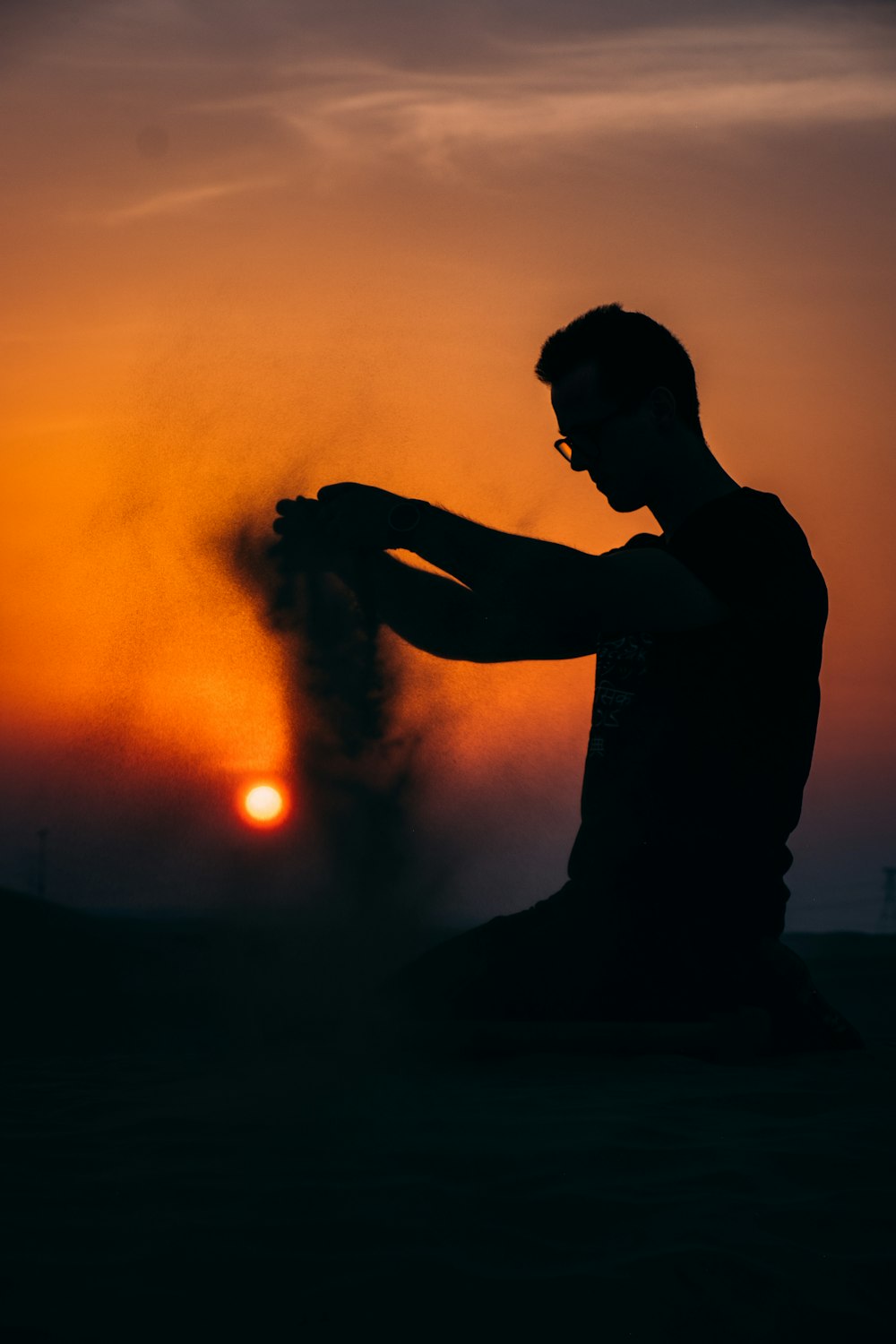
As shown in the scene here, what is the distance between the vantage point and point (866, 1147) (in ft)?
7.66

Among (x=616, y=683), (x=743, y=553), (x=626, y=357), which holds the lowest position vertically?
(x=616, y=683)

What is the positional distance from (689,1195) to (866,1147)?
50cm

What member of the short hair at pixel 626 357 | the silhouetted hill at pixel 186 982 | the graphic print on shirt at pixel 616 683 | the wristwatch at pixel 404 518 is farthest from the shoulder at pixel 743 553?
the silhouetted hill at pixel 186 982

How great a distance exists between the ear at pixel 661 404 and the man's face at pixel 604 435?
31 millimetres

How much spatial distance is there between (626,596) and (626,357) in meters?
0.80

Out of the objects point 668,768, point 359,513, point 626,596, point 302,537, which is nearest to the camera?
point 626,596

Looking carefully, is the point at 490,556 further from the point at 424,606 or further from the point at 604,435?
the point at 424,606

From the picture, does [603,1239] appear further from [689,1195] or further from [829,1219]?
[829,1219]

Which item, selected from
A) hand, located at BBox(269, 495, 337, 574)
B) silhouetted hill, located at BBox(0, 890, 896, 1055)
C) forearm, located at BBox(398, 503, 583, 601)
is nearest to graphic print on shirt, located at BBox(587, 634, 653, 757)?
forearm, located at BBox(398, 503, 583, 601)

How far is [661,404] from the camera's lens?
3324mm

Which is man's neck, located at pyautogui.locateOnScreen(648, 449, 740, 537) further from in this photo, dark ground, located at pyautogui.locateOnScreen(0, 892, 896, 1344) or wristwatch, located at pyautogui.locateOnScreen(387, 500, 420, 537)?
A: dark ground, located at pyautogui.locateOnScreen(0, 892, 896, 1344)

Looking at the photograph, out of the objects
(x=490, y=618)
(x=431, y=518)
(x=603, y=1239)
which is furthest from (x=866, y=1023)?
(x=603, y=1239)

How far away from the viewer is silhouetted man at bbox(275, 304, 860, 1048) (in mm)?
2980

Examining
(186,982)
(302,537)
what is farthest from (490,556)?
(186,982)
